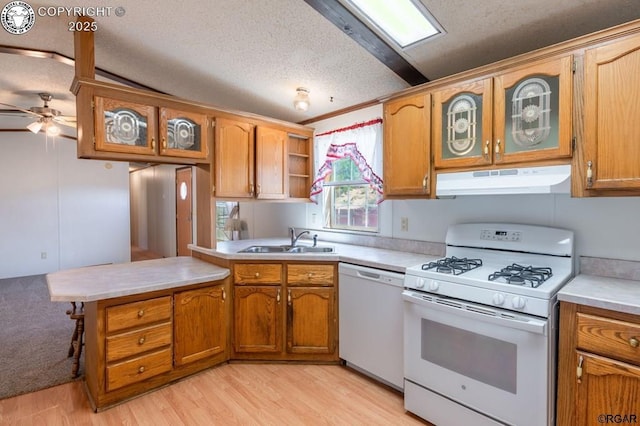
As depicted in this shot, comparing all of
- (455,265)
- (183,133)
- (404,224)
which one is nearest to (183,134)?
(183,133)

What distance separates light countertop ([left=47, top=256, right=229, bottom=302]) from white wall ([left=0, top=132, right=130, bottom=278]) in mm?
4450

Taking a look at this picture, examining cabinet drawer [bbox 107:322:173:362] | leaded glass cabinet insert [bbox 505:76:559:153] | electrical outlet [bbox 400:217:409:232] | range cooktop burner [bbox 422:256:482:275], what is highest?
leaded glass cabinet insert [bbox 505:76:559:153]

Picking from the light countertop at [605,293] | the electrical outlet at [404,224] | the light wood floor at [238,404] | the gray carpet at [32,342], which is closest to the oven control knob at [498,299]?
the light countertop at [605,293]

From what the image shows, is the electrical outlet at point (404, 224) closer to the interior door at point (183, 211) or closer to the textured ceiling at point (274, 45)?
the textured ceiling at point (274, 45)

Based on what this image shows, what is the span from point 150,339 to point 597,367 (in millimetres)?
2524

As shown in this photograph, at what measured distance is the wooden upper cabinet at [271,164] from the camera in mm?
3100

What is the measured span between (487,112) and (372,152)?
1.17m

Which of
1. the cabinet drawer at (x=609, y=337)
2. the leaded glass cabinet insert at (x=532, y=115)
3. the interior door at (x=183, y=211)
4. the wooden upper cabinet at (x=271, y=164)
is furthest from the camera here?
the interior door at (x=183, y=211)

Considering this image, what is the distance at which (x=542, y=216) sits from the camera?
2.00 m

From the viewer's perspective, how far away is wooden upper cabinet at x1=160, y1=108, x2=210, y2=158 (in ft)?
8.30

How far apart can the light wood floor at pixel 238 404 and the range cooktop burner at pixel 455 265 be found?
95 centimetres

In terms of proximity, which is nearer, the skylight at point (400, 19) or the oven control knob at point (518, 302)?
the oven control knob at point (518, 302)

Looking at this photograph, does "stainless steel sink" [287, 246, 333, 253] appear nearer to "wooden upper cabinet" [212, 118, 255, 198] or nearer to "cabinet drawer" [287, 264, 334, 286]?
"cabinet drawer" [287, 264, 334, 286]

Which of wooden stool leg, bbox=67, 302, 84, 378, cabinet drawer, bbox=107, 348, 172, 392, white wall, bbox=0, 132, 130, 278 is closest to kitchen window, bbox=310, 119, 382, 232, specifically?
cabinet drawer, bbox=107, 348, 172, 392
